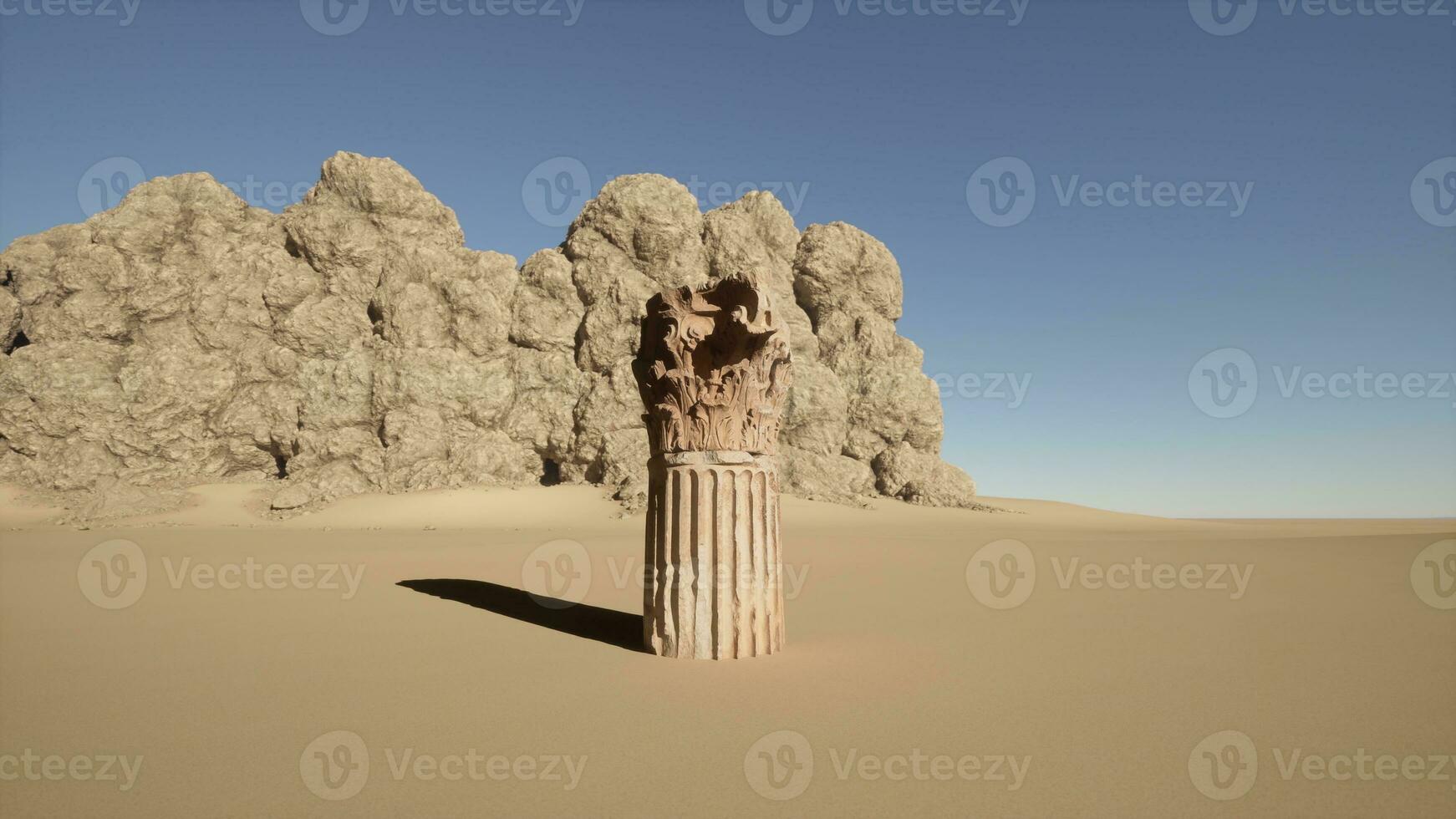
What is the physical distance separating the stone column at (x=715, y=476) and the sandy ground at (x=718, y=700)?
1.42 feet

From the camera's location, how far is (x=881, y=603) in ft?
34.8

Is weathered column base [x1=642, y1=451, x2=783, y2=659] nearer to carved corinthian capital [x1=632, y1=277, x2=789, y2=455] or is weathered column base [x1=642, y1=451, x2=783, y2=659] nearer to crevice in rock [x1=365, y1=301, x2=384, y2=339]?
carved corinthian capital [x1=632, y1=277, x2=789, y2=455]

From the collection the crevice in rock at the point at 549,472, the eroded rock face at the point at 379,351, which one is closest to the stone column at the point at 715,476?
the eroded rock face at the point at 379,351

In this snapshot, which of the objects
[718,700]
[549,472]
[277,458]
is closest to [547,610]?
[718,700]

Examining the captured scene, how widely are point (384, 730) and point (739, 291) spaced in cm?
471

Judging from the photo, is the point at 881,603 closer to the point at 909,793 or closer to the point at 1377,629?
the point at 1377,629

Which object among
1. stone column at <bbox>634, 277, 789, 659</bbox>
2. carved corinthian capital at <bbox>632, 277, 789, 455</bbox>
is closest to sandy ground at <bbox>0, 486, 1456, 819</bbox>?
stone column at <bbox>634, 277, 789, 659</bbox>

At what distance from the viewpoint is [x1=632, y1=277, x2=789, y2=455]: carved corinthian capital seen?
7230 mm

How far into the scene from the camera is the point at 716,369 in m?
7.35

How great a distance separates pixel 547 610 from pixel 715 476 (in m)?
3.84

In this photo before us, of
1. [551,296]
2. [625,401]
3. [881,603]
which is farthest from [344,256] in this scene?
[881,603]

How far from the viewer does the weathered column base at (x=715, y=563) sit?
701 centimetres

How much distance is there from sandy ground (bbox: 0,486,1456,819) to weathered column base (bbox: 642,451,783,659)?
0.32 m

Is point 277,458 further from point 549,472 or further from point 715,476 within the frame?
point 715,476
